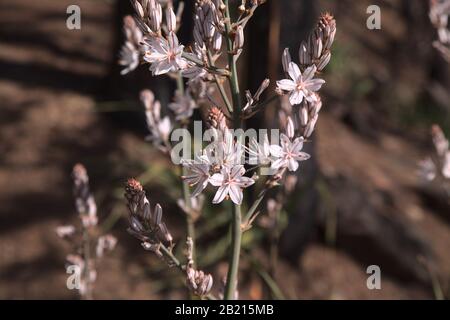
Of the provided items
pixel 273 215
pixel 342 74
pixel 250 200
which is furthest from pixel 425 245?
pixel 342 74

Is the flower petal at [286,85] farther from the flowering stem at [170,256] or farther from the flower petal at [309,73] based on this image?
the flowering stem at [170,256]

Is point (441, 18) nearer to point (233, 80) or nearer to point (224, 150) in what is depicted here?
point (233, 80)

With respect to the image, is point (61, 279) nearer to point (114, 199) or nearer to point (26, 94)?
point (114, 199)

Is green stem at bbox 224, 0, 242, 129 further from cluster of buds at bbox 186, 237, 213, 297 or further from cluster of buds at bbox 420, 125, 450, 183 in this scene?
cluster of buds at bbox 420, 125, 450, 183

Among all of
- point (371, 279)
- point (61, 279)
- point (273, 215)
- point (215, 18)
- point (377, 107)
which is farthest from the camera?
point (377, 107)

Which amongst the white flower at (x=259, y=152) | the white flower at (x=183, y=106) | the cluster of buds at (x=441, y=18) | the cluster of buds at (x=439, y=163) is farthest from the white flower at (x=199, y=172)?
the cluster of buds at (x=441, y=18)

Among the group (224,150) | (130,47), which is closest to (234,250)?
(224,150)
